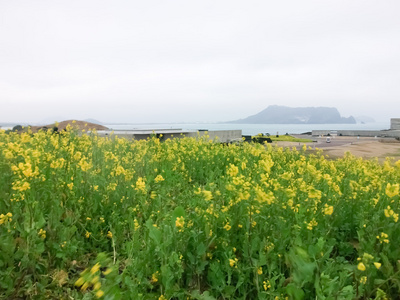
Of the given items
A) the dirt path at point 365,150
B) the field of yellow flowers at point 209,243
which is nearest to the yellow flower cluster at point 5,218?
the field of yellow flowers at point 209,243

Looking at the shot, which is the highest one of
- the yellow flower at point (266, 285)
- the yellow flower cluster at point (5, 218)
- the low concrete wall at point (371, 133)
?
the low concrete wall at point (371, 133)

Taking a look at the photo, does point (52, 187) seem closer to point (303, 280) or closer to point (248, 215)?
point (248, 215)

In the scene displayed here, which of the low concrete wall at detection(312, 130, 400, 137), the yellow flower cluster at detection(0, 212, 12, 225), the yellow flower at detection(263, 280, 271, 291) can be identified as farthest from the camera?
the low concrete wall at detection(312, 130, 400, 137)

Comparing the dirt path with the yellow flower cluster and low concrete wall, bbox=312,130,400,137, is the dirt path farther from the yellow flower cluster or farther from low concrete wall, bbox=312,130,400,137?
low concrete wall, bbox=312,130,400,137

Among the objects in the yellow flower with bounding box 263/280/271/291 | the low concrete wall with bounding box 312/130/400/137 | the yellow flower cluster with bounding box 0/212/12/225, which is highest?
the low concrete wall with bounding box 312/130/400/137

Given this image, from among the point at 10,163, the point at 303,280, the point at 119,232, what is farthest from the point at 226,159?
the point at 303,280

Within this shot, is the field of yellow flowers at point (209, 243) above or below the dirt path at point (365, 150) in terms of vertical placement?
below

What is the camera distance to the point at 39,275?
2893 millimetres

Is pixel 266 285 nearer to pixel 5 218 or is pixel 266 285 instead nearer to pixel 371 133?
pixel 5 218

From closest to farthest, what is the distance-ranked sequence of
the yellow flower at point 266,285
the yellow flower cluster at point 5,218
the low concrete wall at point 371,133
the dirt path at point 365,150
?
the yellow flower at point 266,285
the yellow flower cluster at point 5,218
the dirt path at point 365,150
the low concrete wall at point 371,133

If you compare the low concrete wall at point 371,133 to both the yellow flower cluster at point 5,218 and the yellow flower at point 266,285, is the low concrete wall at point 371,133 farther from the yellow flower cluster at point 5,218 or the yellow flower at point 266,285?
the yellow flower cluster at point 5,218

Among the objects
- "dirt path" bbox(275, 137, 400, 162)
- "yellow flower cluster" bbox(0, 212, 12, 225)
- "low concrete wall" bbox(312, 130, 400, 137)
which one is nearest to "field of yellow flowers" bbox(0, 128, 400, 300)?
"yellow flower cluster" bbox(0, 212, 12, 225)

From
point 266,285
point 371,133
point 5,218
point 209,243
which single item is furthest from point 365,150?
point 371,133

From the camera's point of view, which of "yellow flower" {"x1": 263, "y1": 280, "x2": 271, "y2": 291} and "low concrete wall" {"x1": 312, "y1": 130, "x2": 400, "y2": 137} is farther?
"low concrete wall" {"x1": 312, "y1": 130, "x2": 400, "y2": 137}
